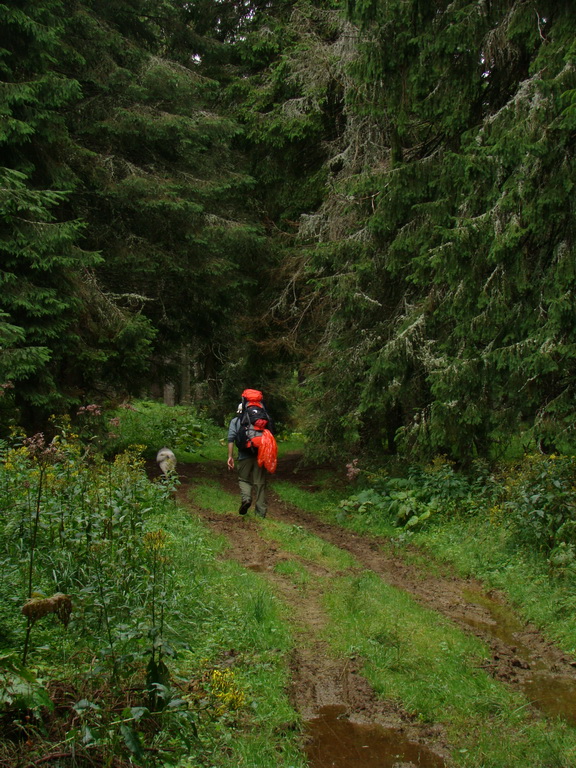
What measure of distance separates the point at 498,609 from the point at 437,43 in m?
7.63

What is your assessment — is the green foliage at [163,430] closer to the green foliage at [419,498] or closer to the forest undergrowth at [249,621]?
the green foliage at [419,498]

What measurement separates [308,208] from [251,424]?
8.09 metres

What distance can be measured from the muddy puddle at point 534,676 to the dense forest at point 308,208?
7.14ft

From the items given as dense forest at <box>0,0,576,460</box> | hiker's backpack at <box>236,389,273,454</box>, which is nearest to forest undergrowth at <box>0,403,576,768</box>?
hiker's backpack at <box>236,389,273,454</box>

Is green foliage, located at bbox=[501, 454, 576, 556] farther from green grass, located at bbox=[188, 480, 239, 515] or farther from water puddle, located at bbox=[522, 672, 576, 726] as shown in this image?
green grass, located at bbox=[188, 480, 239, 515]

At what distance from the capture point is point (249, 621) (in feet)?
19.2

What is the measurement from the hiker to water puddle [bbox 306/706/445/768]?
18.2 ft

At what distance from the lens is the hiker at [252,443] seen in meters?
10.1

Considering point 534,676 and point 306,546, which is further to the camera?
point 306,546

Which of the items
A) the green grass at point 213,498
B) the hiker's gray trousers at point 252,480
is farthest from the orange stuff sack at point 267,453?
the green grass at point 213,498

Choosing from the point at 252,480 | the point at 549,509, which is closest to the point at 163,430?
the point at 252,480

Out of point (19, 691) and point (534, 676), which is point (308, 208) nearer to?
point (534, 676)

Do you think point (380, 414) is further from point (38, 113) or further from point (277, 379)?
point (38, 113)

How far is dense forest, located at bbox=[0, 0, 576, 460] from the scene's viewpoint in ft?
27.0
